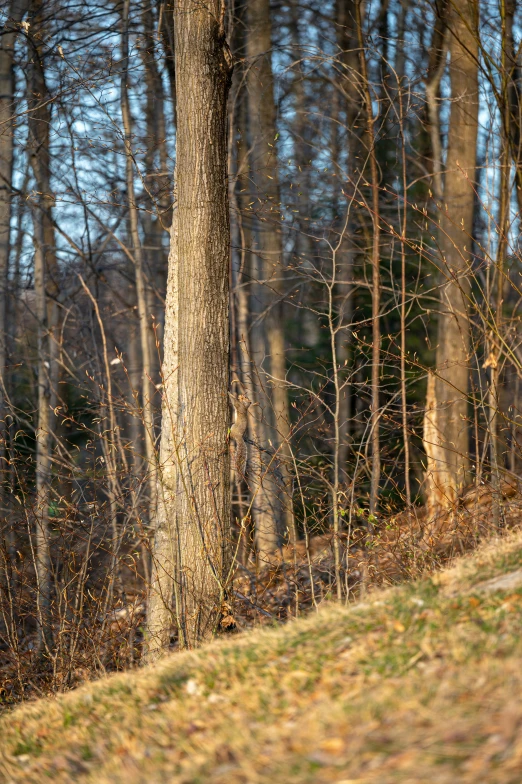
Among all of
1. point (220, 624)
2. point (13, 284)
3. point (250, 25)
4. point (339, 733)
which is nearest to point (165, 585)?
point (220, 624)

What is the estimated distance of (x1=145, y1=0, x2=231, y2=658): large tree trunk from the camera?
6777 mm

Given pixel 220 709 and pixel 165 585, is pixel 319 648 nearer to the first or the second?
pixel 220 709

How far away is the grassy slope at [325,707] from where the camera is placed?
2924 millimetres

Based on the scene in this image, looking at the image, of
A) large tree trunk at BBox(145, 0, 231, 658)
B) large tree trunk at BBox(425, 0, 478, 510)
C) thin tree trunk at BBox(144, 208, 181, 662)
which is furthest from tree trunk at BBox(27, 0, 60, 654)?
large tree trunk at BBox(425, 0, 478, 510)

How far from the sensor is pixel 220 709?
12.5 ft

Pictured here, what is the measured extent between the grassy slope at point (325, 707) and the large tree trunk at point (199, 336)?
1573 millimetres

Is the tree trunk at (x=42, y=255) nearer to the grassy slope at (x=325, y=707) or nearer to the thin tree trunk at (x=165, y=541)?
the thin tree trunk at (x=165, y=541)

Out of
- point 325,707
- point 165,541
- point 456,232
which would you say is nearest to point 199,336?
point 165,541

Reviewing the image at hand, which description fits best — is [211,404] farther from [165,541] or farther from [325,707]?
[325,707]

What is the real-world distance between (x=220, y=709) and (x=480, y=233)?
1651 cm

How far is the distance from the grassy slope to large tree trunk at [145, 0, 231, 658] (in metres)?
1.57

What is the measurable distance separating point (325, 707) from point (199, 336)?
4075 millimetres

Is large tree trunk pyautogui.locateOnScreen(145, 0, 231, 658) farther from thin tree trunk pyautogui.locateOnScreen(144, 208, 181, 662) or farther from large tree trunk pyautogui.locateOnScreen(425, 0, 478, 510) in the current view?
large tree trunk pyautogui.locateOnScreen(425, 0, 478, 510)

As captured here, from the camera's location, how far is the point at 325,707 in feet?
11.0
